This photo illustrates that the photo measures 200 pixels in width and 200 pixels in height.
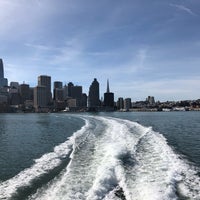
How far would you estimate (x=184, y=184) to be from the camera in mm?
16594

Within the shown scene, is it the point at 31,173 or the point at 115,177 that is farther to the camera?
the point at 31,173

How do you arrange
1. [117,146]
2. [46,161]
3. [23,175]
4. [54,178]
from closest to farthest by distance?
[54,178]
[23,175]
[46,161]
[117,146]

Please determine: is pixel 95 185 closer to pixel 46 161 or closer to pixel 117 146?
pixel 46 161

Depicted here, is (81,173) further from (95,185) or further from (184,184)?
(184,184)

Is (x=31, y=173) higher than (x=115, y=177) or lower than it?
lower

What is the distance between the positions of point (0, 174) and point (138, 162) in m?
8.94

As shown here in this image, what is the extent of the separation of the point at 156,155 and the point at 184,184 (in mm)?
7597

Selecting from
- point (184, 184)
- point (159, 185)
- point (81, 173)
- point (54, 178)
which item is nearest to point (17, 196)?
point (54, 178)

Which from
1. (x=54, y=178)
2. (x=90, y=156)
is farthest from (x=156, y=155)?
(x=54, y=178)

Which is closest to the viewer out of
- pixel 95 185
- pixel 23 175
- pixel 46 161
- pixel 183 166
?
pixel 95 185

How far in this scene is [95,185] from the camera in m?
15.9

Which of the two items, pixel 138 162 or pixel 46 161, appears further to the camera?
pixel 46 161

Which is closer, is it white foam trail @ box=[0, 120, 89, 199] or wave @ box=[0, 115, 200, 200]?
wave @ box=[0, 115, 200, 200]

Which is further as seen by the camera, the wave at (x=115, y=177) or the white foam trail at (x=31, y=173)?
the white foam trail at (x=31, y=173)
